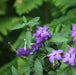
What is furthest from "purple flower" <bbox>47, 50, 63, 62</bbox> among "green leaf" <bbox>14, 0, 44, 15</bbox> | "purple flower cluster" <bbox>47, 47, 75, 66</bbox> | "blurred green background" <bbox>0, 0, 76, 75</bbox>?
"green leaf" <bbox>14, 0, 44, 15</bbox>

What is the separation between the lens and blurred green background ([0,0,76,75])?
6.42ft

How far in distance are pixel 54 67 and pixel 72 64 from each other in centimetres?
17

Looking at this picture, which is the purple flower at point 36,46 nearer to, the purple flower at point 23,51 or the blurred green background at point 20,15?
the purple flower at point 23,51

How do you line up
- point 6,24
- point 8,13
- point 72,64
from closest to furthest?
point 72,64 < point 6,24 < point 8,13

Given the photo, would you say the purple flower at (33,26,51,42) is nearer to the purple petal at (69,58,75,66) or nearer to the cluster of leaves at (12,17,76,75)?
Result: the cluster of leaves at (12,17,76,75)

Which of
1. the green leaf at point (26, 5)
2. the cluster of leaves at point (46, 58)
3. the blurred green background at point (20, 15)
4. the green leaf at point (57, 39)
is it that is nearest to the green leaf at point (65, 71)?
the cluster of leaves at point (46, 58)

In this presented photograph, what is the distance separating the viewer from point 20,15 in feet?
8.36

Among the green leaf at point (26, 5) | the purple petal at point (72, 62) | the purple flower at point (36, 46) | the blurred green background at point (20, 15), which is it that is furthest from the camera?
the green leaf at point (26, 5)

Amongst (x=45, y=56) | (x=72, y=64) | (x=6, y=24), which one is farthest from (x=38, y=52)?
(x=6, y=24)

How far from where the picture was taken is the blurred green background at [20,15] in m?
1.96

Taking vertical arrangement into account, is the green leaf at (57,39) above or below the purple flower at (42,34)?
below

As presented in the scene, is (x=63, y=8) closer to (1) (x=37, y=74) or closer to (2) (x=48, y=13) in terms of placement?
(2) (x=48, y=13)

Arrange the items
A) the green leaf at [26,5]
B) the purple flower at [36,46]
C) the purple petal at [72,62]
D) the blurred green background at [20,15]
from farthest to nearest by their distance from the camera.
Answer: the green leaf at [26,5] → the blurred green background at [20,15] → the purple flower at [36,46] → the purple petal at [72,62]

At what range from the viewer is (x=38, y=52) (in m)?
0.96
